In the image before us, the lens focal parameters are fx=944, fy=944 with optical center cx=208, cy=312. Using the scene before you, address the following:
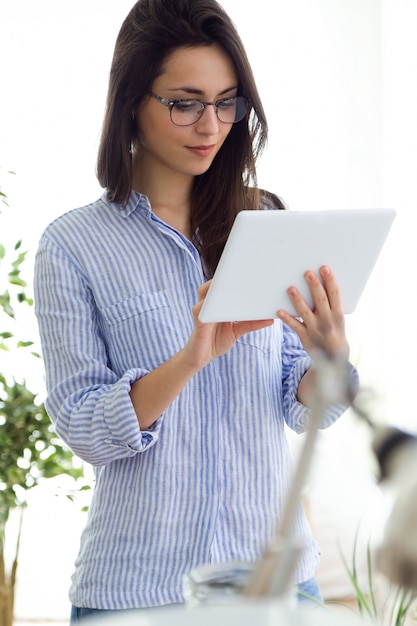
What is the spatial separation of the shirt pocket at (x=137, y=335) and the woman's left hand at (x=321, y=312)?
204mm

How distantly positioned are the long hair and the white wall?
6.39 ft

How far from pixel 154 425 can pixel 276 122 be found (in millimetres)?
2614

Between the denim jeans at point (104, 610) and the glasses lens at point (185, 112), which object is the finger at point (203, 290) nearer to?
the glasses lens at point (185, 112)

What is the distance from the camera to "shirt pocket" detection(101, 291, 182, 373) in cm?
146

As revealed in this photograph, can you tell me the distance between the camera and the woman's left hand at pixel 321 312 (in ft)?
4.46

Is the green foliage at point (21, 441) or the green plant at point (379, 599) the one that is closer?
the green plant at point (379, 599)

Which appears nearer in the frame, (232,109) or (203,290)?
(203,290)

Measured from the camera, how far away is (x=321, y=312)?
138 centimetres

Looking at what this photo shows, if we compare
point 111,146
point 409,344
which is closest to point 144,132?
point 111,146

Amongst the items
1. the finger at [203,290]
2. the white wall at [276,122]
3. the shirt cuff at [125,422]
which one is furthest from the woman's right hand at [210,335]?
the white wall at [276,122]

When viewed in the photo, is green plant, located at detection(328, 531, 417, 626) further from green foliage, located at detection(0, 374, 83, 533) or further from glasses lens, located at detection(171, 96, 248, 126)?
green foliage, located at detection(0, 374, 83, 533)

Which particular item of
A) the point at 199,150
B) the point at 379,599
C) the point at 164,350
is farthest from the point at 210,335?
the point at 379,599

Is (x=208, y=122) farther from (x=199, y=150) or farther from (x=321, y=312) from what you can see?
(x=321, y=312)

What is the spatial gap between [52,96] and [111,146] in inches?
89.0
